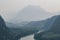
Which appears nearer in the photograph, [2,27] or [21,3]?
[2,27]

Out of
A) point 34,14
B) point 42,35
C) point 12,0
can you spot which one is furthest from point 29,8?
point 42,35

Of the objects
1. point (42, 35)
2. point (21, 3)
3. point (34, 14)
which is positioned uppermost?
point (21, 3)

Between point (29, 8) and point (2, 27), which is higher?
point (29, 8)

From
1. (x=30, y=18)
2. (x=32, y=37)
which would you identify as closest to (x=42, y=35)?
(x=32, y=37)

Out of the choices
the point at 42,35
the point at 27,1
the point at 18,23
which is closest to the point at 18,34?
the point at 18,23

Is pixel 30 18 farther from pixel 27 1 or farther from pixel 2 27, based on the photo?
pixel 2 27

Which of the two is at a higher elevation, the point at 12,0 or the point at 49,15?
the point at 12,0

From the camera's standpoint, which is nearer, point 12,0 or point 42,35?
point 42,35

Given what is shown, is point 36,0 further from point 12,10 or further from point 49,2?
point 12,10
